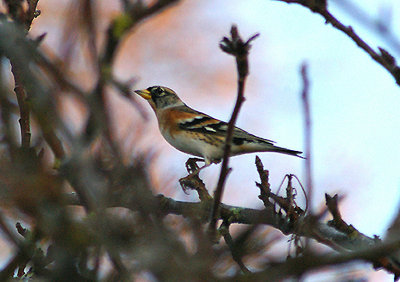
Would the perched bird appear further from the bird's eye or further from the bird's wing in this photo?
the bird's eye

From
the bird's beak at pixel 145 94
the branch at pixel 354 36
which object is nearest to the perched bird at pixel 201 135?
the bird's beak at pixel 145 94

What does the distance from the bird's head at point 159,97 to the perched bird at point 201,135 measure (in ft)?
0.06

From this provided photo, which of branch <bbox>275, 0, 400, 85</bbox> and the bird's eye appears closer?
branch <bbox>275, 0, 400, 85</bbox>

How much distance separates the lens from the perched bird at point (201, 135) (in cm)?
547

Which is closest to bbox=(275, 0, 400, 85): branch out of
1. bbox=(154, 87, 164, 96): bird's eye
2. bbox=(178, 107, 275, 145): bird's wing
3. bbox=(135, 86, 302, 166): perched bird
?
bbox=(135, 86, 302, 166): perched bird

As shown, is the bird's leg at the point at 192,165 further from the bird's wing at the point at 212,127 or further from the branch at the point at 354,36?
the branch at the point at 354,36

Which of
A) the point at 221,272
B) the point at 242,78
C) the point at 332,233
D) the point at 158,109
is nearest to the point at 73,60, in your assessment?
the point at 221,272

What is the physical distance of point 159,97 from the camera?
6961 millimetres

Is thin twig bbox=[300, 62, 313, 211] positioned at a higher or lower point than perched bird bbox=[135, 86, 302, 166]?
lower

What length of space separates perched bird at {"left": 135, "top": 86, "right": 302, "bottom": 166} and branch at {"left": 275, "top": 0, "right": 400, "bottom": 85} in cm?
285

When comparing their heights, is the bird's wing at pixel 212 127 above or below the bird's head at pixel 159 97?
below

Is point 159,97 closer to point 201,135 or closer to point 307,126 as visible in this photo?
point 201,135

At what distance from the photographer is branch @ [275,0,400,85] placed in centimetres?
208

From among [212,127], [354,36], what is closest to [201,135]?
[212,127]
